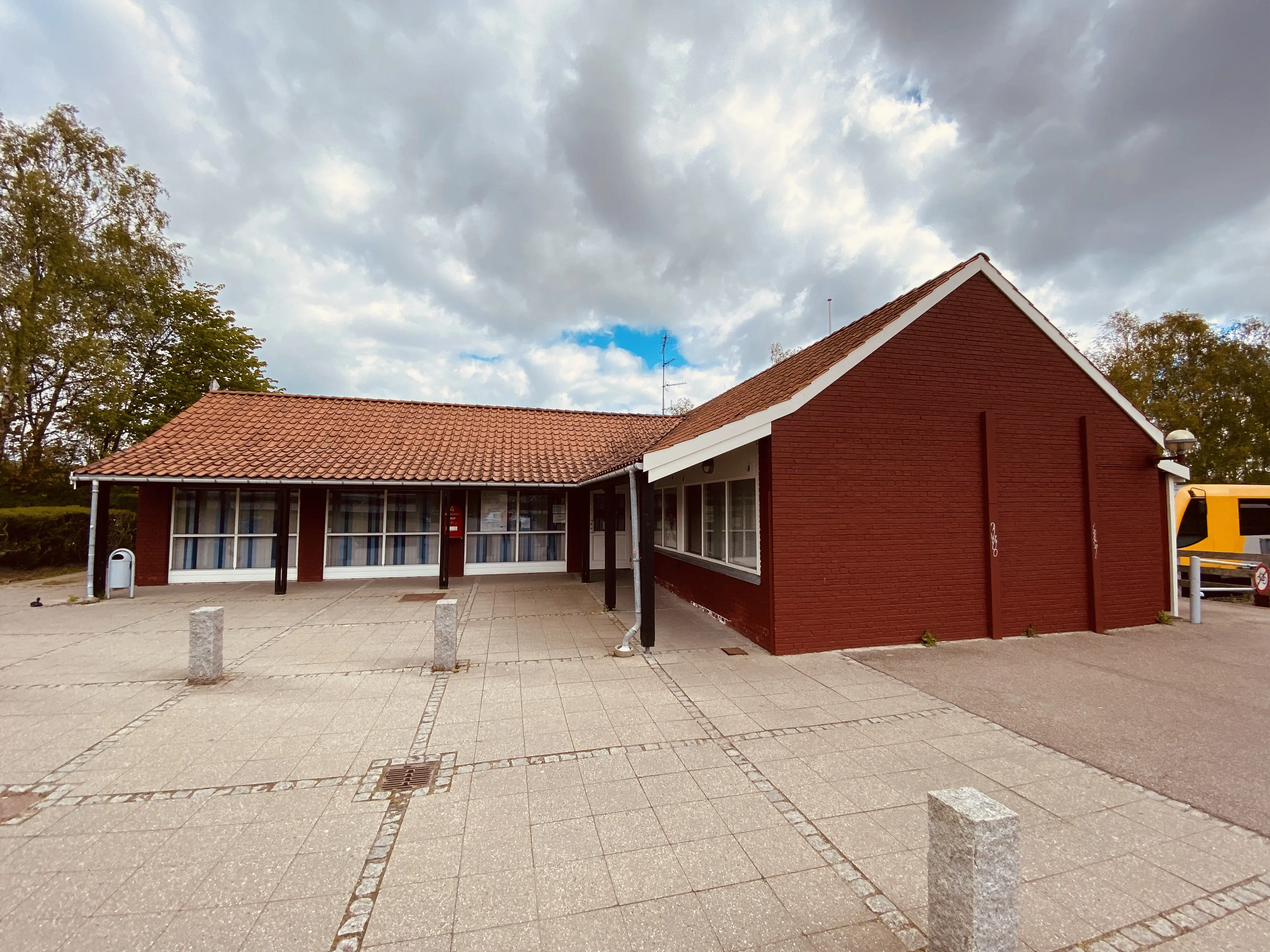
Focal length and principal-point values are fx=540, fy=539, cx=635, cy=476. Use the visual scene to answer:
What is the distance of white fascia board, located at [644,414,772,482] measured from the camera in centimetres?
656

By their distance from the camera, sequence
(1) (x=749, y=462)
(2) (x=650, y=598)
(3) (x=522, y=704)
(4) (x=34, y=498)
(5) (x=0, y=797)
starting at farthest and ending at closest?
(4) (x=34, y=498) < (1) (x=749, y=462) < (2) (x=650, y=598) < (3) (x=522, y=704) < (5) (x=0, y=797)

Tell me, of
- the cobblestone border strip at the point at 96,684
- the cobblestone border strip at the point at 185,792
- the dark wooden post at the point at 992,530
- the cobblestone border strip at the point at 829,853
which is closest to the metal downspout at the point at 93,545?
the cobblestone border strip at the point at 96,684

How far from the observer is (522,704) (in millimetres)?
5047

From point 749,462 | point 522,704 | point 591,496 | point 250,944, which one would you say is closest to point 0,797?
point 250,944

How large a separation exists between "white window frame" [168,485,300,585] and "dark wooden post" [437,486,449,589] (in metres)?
3.27

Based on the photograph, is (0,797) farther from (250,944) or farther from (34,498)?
(34,498)

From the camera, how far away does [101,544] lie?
33.9 ft

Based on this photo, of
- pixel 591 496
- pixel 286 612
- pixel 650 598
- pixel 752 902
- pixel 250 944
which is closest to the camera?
pixel 250 944

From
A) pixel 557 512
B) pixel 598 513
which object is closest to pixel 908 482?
pixel 598 513

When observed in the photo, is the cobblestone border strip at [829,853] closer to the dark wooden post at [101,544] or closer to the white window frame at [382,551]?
the white window frame at [382,551]

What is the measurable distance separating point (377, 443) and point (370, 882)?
39.3ft

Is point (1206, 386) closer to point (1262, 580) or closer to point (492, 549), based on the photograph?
point (1262, 580)

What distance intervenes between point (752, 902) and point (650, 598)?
4.34m

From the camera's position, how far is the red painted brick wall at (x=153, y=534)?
458 inches
